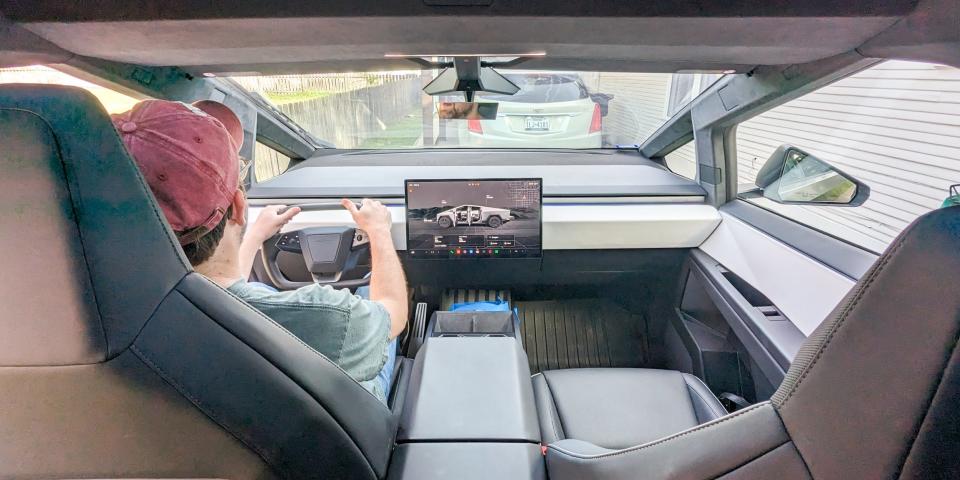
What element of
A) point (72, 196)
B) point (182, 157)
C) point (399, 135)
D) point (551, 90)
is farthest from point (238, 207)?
point (551, 90)

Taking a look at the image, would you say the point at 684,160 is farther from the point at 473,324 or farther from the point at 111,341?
the point at 111,341

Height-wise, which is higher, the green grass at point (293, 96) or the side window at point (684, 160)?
the green grass at point (293, 96)

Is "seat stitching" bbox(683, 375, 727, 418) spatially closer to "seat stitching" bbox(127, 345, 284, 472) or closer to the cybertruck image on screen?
the cybertruck image on screen

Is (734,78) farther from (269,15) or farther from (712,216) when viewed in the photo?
(269,15)

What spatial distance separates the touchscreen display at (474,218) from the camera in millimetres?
2289

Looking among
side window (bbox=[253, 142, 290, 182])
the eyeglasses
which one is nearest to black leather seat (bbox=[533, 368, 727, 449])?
the eyeglasses

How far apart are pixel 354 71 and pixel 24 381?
1.70m

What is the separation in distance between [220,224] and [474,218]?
1.44 meters

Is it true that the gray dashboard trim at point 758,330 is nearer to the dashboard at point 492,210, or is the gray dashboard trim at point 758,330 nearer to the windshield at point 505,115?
the dashboard at point 492,210

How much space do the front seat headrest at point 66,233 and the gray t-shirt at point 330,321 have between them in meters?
0.41

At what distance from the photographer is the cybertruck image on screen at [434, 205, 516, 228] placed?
2.33m

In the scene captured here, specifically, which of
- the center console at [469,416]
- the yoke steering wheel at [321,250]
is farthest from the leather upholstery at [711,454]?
the yoke steering wheel at [321,250]

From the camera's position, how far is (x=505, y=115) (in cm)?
307

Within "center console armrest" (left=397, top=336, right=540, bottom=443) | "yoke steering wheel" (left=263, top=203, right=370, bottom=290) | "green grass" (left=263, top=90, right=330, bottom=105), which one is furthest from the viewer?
"green grass" (left=263, top=90, right=330, bottom=105)
